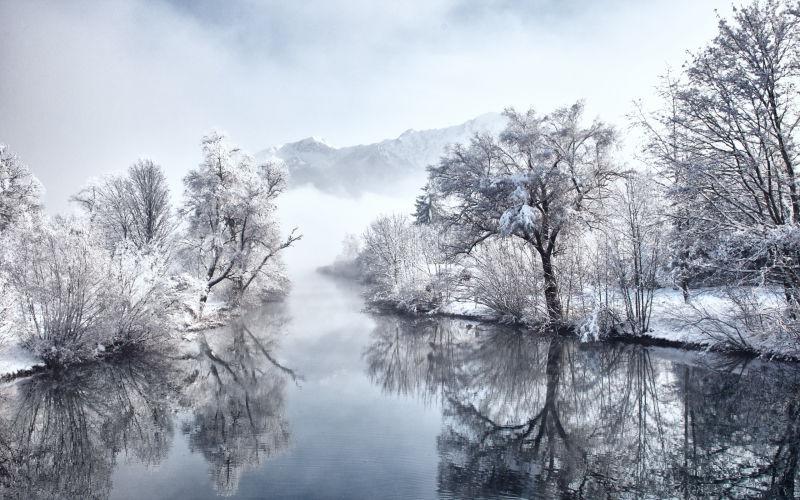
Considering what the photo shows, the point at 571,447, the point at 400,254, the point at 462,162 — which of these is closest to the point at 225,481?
the point at 571,447

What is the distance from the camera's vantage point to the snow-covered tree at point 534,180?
19219 mm

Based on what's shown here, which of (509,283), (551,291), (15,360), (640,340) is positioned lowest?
(15,360)

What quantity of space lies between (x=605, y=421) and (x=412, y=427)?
4.30m

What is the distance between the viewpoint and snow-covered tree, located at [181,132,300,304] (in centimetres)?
2648

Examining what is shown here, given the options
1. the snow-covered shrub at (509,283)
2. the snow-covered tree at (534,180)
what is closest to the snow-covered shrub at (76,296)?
the snow-covered tree at (534,180)

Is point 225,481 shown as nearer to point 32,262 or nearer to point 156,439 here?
point 156,439

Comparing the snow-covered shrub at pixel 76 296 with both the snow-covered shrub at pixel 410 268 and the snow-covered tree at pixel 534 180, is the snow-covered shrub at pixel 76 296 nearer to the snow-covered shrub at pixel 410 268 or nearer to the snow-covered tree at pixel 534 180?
the snow-covered shrub at pixel 410 268

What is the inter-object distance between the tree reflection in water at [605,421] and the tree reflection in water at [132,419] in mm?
3779

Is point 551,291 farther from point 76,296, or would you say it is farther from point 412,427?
point 76,296

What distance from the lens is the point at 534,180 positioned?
19531mm

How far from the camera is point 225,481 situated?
7.52 meters

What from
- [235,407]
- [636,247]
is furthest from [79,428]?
[636,247]

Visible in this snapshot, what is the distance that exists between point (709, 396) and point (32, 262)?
21.5 meters

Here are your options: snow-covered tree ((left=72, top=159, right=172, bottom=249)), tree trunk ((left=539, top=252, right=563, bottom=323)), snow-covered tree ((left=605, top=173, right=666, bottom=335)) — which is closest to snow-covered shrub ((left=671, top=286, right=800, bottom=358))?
snow-covered tree ((left=605, top=173, right=666, bottom=335))
